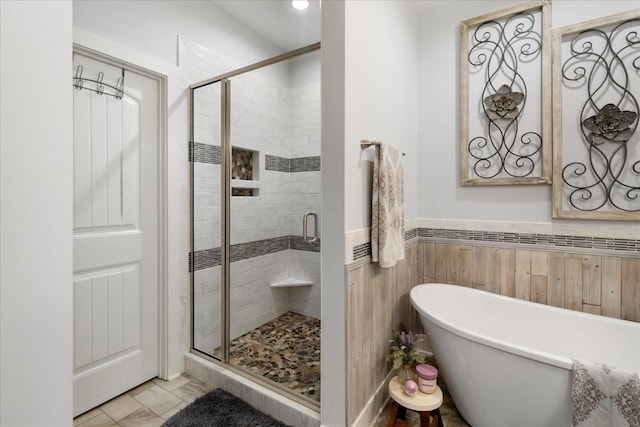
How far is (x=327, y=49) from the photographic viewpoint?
1478mm

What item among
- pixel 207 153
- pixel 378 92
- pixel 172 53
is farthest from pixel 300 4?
pixel 207 153

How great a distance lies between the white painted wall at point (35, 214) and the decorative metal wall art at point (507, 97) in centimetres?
226

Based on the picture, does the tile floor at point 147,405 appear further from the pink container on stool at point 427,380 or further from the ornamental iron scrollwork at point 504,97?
the ornamental iron scrollwork at point 504,97

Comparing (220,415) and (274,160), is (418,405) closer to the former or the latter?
(220,415)

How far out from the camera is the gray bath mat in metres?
1.65

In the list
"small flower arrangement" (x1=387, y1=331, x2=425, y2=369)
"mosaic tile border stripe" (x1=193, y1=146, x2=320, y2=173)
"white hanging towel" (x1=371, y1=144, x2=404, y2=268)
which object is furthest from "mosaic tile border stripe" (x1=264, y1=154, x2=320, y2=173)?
"small flower arrangement" (x1=387, y1=331, x2=425, y2=369)

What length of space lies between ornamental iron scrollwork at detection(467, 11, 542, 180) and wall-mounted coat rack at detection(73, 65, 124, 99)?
7.65ft

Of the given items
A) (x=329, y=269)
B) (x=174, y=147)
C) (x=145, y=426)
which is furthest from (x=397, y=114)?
(x=145, y=426)

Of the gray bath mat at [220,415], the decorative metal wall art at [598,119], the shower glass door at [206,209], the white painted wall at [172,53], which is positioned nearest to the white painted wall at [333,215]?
the gray bath mat at [220,415]

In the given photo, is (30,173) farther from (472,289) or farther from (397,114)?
(472,289)

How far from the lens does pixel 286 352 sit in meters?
2.24

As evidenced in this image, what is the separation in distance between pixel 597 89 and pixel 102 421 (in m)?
3.44

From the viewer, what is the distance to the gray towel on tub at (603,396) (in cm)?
112

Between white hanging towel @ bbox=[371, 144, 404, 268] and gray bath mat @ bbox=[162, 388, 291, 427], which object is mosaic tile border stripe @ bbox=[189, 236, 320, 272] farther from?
gray bath mat @ bbox=[162, 388, 291, 427]
